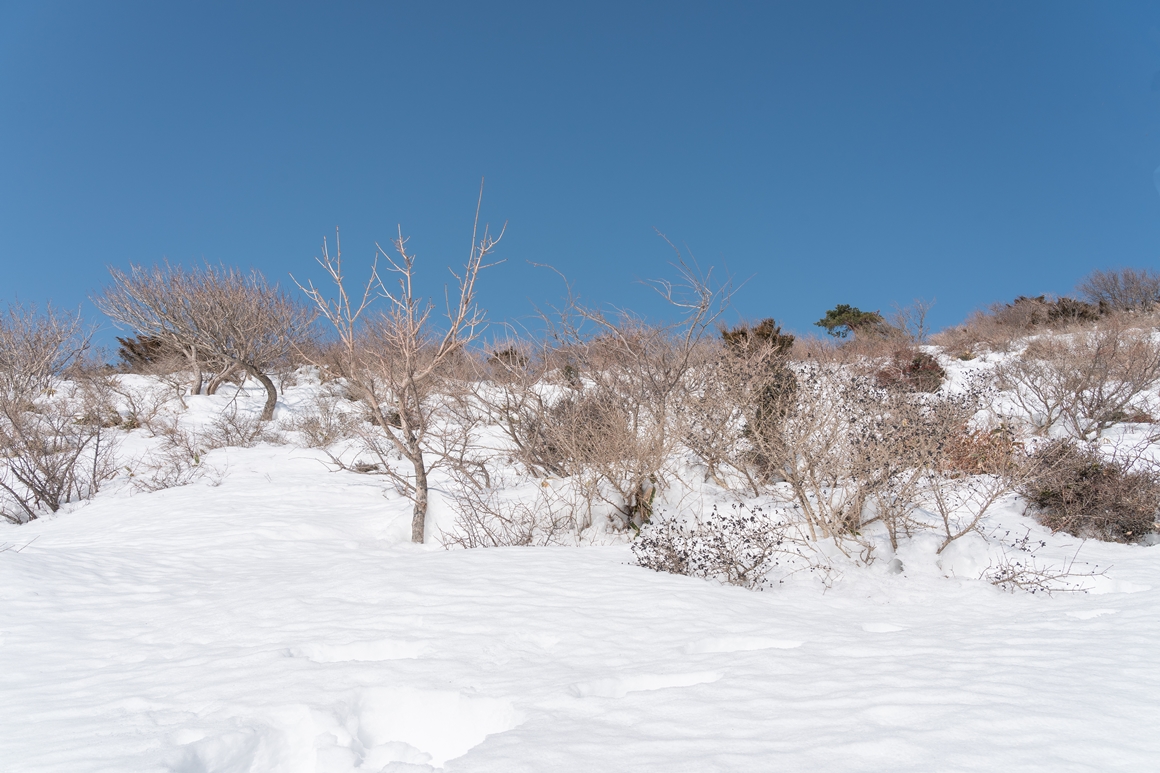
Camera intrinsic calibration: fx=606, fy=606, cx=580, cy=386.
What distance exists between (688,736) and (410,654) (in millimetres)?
1937

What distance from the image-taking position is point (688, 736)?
255cm

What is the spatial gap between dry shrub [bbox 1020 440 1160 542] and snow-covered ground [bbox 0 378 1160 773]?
1.37 metres

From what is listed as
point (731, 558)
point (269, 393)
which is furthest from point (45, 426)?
point (731, 558)

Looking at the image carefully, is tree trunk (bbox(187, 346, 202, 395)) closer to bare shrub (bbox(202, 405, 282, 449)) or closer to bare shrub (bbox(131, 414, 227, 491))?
bare shrub (bbox(202, 405, 282, 449))

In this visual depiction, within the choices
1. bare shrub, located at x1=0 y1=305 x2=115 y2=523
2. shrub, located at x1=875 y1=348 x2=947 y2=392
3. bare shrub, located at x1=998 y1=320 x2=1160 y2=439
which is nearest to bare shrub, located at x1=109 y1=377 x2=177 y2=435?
bare shrub, located at x1=0 y1=305 x2=115 y2=523

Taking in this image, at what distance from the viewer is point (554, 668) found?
11.6 feet

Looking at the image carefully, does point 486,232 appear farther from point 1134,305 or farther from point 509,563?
point 1134,305

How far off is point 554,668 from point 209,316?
57.4ft

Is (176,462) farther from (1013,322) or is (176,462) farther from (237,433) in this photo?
(1013,322)

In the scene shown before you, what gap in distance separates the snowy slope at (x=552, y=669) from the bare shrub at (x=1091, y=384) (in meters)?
6.62

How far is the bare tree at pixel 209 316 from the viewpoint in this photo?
17.4 meters

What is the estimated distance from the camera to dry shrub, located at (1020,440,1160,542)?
24.0 ft

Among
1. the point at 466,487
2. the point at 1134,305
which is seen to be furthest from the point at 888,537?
the point at 1134,305

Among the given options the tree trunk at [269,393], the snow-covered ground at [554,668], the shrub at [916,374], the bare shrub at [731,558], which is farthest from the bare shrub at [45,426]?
the shrub at [916,374]
